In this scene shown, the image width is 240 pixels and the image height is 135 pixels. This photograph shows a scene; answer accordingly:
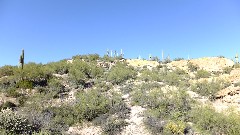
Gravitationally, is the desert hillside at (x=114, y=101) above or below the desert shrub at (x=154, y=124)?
above

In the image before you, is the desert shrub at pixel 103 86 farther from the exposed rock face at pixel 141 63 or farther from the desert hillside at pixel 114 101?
the exposed rock face at pixel 141 63

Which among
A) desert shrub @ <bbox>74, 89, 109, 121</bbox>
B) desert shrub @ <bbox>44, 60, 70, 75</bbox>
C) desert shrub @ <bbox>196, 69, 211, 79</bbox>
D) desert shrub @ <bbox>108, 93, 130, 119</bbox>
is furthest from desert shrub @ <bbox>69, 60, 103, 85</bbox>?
desert shrub @ <bbox>196, 69, 211, 79</bbox>

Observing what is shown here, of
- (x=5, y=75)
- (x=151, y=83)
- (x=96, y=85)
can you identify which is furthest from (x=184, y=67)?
(x=5, y=75)

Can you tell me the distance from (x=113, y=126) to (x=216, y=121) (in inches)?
218

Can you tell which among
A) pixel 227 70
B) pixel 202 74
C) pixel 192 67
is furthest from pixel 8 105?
pixel 227 70

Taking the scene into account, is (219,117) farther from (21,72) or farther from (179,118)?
(21,72)

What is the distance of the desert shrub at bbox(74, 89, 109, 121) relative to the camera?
1886 cm

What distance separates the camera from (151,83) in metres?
24.5

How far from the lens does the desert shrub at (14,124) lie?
16.4 metres

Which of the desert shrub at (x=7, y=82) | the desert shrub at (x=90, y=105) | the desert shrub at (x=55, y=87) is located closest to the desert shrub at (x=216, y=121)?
the desert shrub at (x=90, y=105)

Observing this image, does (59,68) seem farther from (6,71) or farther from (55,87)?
(55,87)

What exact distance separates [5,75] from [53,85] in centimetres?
545

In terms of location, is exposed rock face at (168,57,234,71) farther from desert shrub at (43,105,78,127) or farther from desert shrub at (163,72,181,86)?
desert shrub at (43,105,78,127)

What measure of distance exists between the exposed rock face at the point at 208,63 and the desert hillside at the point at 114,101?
87 cm
